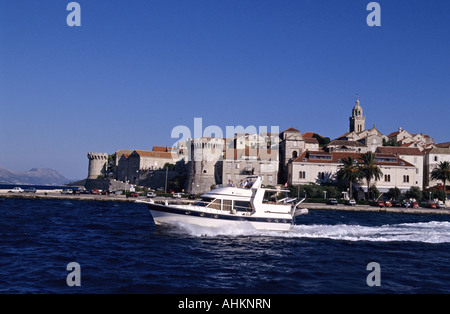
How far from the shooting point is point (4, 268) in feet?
59.0

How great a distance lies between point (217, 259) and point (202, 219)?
7.74 metres

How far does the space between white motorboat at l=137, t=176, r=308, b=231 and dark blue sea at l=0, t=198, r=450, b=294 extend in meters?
0.73

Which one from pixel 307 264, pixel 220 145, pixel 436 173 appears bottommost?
pixel 307 264

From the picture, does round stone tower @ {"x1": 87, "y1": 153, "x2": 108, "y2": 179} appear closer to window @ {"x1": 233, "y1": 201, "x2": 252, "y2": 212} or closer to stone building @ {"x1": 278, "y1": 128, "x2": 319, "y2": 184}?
stone building @ {"x1": 278, "y1": 128, "x2": 319, "y2": 184}

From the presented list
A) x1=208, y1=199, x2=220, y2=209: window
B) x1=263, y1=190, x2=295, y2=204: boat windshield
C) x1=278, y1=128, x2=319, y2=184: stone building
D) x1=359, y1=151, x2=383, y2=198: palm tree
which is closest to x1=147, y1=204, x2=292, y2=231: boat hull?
x1=208, y1=199, x2=220, y2=209: window

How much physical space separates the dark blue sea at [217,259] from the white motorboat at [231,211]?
0.73 m

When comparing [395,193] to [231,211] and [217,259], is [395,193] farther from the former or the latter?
[217,259]

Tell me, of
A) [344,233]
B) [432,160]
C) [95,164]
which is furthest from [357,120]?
[344,233]

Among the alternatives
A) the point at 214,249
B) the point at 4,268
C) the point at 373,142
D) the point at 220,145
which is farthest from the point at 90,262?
the point at 373,142

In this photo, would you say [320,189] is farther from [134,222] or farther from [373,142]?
[134,222]

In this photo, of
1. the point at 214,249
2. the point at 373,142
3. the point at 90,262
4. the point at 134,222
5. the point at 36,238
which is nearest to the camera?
the point at 90,262

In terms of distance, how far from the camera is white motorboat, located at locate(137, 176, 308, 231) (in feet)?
94.0
